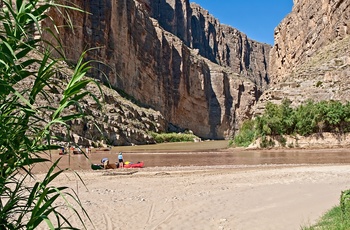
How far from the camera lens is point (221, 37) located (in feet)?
560

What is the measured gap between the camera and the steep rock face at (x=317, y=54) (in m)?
44.0

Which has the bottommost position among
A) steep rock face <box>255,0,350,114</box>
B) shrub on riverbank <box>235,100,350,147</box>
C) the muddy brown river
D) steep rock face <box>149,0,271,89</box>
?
the muddy brown river

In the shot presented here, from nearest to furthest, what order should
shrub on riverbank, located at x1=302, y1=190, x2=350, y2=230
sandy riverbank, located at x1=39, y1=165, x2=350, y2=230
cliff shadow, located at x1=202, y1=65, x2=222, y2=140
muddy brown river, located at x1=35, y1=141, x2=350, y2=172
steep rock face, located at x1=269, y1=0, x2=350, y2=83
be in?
shrub on riverbank, located at x1=302, y1=190, x2=350, y2=230, sandy riverbank, located at x1=39, y1=165, x2=350, y2=230, muddy brown river, located at x1=35, y1=141, x2=350, y2=172, steep rock face, located at x1=269, y1=0, x2=350, y2=83, cliff shadow, located at x1=202, y1=65, x2=222, y2=140

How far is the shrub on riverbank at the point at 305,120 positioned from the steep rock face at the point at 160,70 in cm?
3156

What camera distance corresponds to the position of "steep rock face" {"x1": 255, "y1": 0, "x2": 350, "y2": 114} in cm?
4397

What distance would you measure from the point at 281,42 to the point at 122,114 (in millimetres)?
45162

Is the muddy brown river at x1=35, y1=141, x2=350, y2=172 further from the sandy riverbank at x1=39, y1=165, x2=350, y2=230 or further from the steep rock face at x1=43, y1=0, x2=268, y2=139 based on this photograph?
the steep rock face at x1=43, y1=0, x2=268, y2=139

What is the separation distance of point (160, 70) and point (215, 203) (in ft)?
310

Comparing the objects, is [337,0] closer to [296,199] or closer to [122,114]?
[122,114]

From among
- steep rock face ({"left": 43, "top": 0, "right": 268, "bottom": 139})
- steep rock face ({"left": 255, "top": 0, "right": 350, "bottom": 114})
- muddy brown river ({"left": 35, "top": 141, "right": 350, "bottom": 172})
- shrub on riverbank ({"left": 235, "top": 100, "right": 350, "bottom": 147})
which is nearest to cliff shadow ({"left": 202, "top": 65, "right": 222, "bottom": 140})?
steep rock face ({"left": 43, "top": 0, "right": 268, "bottom": 139})

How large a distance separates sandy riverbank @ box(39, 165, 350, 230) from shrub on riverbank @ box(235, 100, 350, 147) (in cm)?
2436

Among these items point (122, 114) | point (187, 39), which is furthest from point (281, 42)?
point (187, 39)

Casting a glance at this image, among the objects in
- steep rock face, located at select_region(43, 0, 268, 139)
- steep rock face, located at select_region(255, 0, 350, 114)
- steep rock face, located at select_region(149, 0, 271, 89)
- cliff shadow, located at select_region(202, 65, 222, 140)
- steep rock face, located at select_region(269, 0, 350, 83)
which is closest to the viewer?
steep rock face, located at select_region(255, 0, 350, 114)

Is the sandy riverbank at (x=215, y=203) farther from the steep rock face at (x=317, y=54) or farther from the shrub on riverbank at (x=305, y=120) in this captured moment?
the steep rock face at (x=317, y=54)
